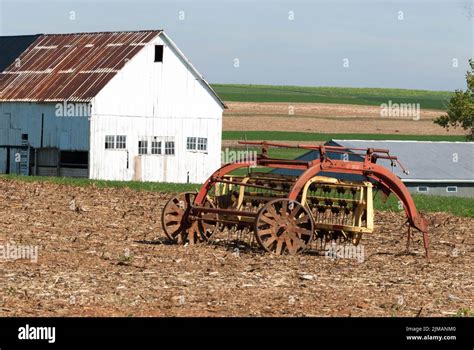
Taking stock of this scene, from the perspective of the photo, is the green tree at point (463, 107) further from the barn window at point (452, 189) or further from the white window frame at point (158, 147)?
the white window frame at point (158, 147)

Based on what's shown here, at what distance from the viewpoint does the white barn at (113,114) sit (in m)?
41.6

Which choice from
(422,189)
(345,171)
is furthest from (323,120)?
(345,171)

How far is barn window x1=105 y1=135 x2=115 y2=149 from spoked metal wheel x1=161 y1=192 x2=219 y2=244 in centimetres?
2197

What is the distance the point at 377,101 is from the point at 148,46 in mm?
91371

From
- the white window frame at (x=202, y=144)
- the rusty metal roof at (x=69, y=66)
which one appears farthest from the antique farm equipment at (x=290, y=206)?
the white window frame at (x=202, y=144)

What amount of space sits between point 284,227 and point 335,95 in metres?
123

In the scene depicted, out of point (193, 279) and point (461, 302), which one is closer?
point (461, 302)

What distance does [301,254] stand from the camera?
18547 millimetres

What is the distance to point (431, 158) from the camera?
56.7 m

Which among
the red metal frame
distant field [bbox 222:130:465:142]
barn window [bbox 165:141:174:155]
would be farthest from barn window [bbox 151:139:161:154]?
distant field [bbox 222:130:465:142]

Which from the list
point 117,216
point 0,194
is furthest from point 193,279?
point 0,194

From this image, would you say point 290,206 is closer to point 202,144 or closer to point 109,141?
point 109,141

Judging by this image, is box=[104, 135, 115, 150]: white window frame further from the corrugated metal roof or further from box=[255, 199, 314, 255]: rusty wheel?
box=[255, 199, 314, 255]: rusty wheel
